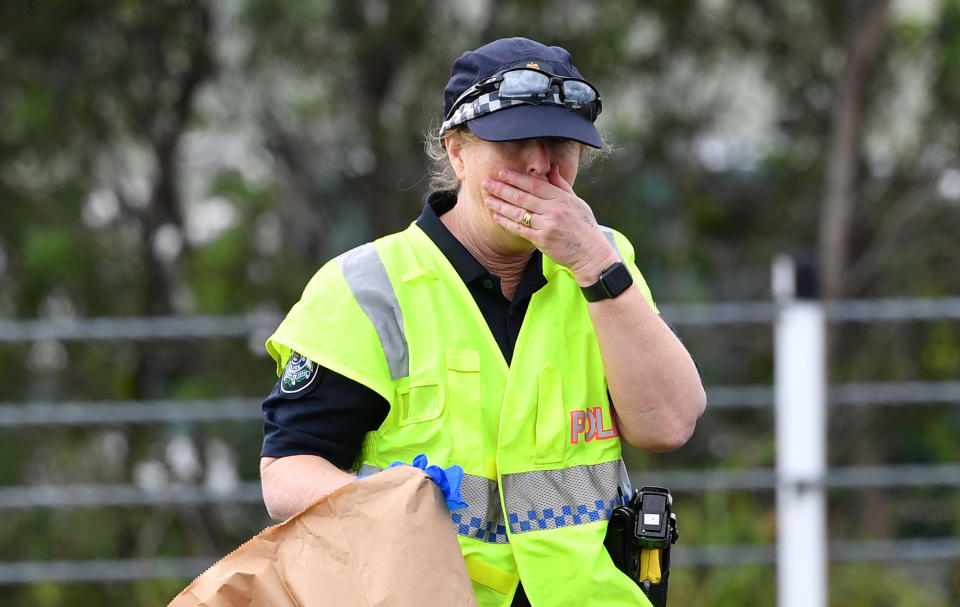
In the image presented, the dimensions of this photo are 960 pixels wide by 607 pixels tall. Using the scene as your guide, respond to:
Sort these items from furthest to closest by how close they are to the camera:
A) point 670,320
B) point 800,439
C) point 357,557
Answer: point 670,320 < point 800,439 < point 357,557

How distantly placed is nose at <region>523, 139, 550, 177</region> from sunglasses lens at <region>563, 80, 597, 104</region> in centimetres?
9

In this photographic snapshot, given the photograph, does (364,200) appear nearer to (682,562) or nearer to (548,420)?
(682,562)

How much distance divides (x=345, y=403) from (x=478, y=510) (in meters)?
0.28

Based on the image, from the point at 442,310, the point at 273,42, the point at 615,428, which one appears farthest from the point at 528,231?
the point at 273,42

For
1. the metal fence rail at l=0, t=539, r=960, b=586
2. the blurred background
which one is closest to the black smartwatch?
the metal fence rail at l=0, t=539, r=960, b=586

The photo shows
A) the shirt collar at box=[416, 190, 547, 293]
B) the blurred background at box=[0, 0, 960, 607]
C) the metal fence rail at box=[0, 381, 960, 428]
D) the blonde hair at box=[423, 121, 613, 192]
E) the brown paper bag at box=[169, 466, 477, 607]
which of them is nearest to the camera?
the brown paper bag at box=[169, 466, 477, 607]

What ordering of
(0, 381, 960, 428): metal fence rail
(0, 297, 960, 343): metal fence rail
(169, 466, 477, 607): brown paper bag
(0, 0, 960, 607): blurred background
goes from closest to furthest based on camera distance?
(169, 466, 477, 607): brown paper bag
(0, 297, 960, 343): metal fence rail
(0, 381, 960, 428): metal fence rail
(0, 0, 960, 607): blurred background

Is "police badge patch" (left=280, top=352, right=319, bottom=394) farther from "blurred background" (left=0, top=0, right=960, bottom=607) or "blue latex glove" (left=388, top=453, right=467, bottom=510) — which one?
"blurred background" (left=0, top=0, right=960, bottom=607)

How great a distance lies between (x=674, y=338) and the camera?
213 cm

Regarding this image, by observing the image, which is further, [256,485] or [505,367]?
[256,485]

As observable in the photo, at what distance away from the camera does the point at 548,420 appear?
2100mm

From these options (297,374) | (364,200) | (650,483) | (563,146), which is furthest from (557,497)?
(364,200)

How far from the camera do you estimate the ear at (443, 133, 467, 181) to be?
7.13ft

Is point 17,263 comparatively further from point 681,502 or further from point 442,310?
point 442,310
